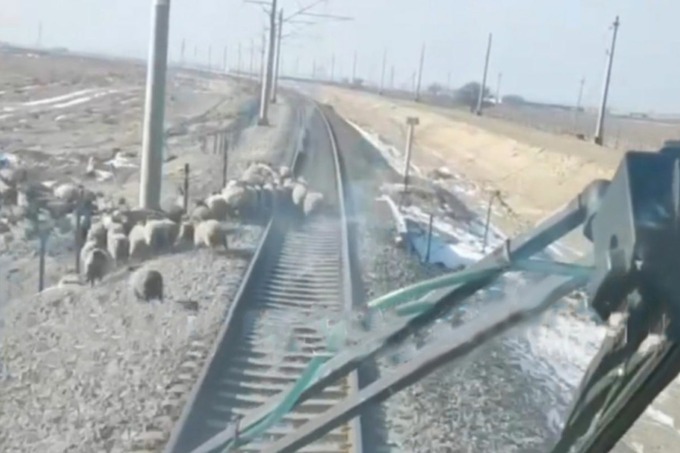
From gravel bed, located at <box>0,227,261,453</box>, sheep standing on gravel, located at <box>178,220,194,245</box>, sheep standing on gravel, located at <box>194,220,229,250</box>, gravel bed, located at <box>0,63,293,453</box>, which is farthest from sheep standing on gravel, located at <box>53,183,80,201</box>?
gravel bed, located at <box>0,227,261,453</box>

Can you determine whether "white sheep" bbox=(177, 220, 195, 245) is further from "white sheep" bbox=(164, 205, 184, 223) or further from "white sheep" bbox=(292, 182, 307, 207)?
"white sheep" bbox=(292, 182, 307, 207)

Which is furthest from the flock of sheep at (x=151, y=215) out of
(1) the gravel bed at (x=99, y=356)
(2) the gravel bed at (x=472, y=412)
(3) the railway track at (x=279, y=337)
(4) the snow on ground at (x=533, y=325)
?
(2) the gravel bed at (x=472, y=412)

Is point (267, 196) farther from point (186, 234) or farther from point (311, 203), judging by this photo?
point (186, 234)

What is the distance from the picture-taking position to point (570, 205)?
7.25 feet

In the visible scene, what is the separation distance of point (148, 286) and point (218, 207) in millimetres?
5821

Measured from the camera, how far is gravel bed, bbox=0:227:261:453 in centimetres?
642

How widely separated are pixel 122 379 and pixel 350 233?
770 centimetres

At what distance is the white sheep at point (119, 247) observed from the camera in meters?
12.2

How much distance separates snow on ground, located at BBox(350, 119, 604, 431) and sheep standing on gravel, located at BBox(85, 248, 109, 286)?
3.63 meters

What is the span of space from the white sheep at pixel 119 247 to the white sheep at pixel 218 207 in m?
2.63

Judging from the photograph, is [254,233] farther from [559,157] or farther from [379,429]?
[559,157]

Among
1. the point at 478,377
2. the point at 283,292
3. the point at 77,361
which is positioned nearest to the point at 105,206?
the point at 283,292

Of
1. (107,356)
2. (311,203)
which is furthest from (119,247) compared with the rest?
(311,203)

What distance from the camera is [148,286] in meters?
9.82
